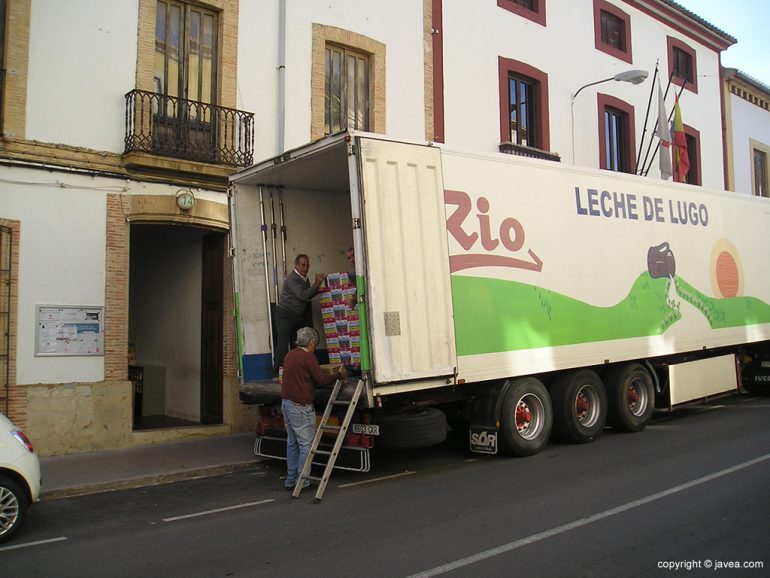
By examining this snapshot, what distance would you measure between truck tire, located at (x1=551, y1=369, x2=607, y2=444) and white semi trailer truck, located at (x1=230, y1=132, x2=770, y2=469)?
25mm

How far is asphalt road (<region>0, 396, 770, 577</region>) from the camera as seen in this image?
17.2 ft

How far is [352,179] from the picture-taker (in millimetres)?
7441

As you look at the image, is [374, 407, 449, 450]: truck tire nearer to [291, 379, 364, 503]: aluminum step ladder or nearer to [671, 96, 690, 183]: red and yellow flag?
[291, 379, 364, 503]: aluminum step ladder

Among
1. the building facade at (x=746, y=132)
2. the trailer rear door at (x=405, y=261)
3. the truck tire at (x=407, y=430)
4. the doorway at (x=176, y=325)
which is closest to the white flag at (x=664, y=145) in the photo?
the building facade at (x=746, y=132)

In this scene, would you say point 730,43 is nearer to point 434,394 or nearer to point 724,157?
point 724,157

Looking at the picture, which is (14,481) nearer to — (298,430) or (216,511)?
(216,511)

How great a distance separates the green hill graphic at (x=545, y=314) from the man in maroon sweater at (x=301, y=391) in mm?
1684

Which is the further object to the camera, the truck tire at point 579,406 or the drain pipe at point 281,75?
the drain pipe at point 281,75

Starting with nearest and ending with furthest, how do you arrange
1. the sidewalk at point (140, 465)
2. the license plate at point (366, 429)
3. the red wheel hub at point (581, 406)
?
the license plate at point (366, 429)
the sidewalk at point (140, 465)
the red wheel hub at point (581, 406)

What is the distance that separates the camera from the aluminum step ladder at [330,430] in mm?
7384

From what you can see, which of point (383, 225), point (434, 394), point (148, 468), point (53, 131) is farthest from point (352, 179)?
point (53, 131)

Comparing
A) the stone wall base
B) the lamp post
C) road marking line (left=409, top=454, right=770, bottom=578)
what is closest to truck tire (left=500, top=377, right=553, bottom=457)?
road marking line (left=409, top=454, right=770, bottom=578)

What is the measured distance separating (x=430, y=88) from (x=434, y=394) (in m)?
8.59

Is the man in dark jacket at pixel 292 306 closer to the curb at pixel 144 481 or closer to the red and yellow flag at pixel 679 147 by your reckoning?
the curb at pixel 144 481
